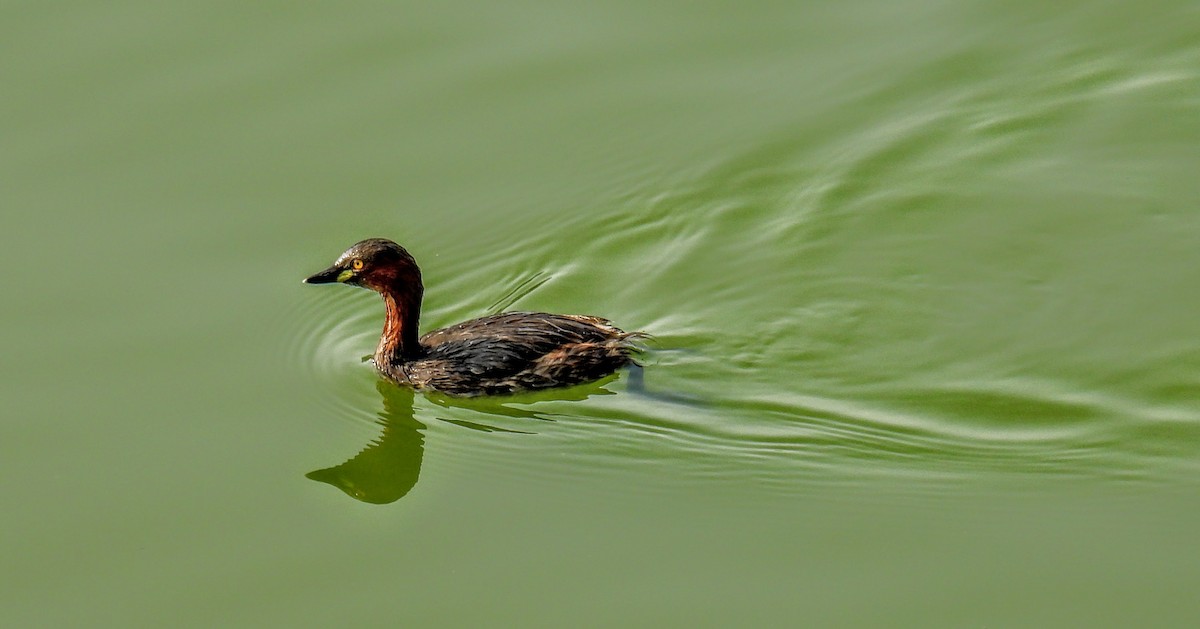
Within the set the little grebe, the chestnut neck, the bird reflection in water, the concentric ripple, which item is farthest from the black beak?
the bird reflection in water

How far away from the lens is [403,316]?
9.60 metres

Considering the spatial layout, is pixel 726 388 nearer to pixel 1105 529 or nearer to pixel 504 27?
pixel 1105 529

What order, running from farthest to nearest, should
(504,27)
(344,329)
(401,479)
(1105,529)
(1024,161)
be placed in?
(504,27), (1024,161), (344,329), (401,479), (1105,529)

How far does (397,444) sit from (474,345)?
701 mm

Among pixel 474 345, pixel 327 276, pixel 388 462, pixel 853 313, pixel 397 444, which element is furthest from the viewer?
pixel 853 313

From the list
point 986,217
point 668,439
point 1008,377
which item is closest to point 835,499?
point 668,439

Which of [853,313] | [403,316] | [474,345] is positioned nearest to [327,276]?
[403,316]

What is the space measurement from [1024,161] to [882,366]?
2398 millimetres

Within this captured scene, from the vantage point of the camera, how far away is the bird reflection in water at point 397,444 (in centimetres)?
876

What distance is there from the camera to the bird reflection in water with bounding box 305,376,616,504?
345 inches

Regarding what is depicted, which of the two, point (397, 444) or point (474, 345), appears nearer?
point (397, 444)

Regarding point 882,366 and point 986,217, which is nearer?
point 882,366

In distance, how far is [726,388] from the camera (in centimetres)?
935

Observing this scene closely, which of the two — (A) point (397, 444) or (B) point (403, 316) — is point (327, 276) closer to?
(B) point (403, 316)
